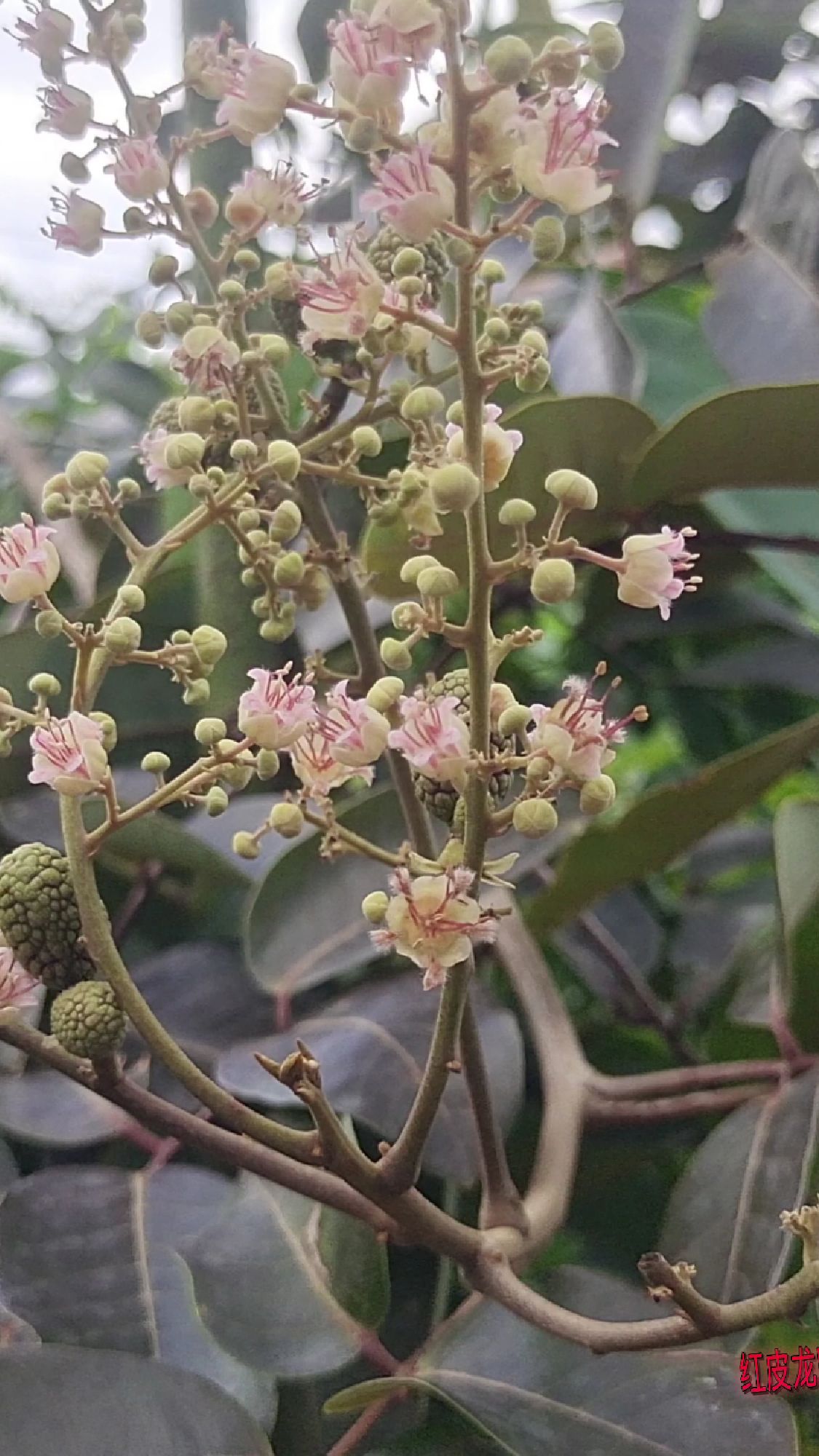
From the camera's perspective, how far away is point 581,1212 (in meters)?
0.65

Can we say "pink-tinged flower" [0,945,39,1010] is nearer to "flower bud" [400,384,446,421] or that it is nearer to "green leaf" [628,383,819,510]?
"flower bud" [400,384,446,421]

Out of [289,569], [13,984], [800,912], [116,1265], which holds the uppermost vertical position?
[289,569]

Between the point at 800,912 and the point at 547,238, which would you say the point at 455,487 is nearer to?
the point at 547,238

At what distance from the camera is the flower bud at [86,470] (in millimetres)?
371

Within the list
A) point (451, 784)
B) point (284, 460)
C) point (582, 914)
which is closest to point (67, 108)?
point (284, 460)

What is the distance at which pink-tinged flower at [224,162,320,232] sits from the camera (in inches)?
15.2

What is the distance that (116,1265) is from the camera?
507mm

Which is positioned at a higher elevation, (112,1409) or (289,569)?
(289,569)

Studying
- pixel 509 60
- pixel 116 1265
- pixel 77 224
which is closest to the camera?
pixel 509 60

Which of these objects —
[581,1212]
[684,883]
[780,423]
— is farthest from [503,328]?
[684,883]

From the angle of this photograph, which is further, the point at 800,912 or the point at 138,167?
the point at 800,912

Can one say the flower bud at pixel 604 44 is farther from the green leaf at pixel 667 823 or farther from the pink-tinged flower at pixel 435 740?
the green leaf at pixel 667 823

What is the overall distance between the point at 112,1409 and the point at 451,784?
0.82 ft

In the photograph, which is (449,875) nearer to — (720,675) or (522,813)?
(522,813)
